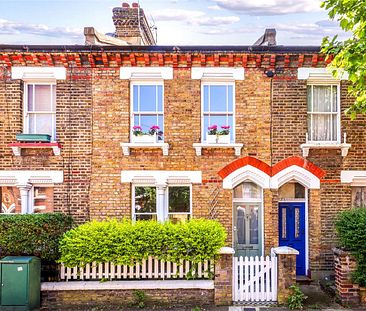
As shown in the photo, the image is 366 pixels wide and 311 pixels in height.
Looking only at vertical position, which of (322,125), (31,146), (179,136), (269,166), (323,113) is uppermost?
(323,113)

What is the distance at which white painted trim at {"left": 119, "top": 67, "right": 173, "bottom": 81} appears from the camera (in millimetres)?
12258

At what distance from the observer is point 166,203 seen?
40.9ft

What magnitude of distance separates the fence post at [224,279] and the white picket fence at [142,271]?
30cm

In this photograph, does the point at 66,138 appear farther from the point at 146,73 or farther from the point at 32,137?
the point at 146,73

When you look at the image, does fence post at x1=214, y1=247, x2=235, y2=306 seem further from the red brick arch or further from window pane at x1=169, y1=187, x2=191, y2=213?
the red brick arch

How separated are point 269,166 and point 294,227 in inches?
85.1

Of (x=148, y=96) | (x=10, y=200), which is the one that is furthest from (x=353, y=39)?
(x=10, y=200)

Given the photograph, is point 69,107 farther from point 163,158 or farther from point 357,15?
point 357,15

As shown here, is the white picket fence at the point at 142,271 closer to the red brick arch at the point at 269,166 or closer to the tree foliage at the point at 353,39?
the red brick arch at the point at 269,166

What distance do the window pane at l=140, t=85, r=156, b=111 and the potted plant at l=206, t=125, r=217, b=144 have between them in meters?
1.91

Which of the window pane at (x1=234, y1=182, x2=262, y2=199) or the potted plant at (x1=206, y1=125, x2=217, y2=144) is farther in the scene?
the window pane at (x1=234, y1=182, x2=262, y2=199)

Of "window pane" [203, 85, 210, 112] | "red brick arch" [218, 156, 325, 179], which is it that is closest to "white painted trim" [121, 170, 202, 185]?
"red brick arch" [218, 156, 325, 179]

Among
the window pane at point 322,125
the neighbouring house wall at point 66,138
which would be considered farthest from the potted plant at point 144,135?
the window pane at point 322,125

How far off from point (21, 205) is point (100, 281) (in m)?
4.03
